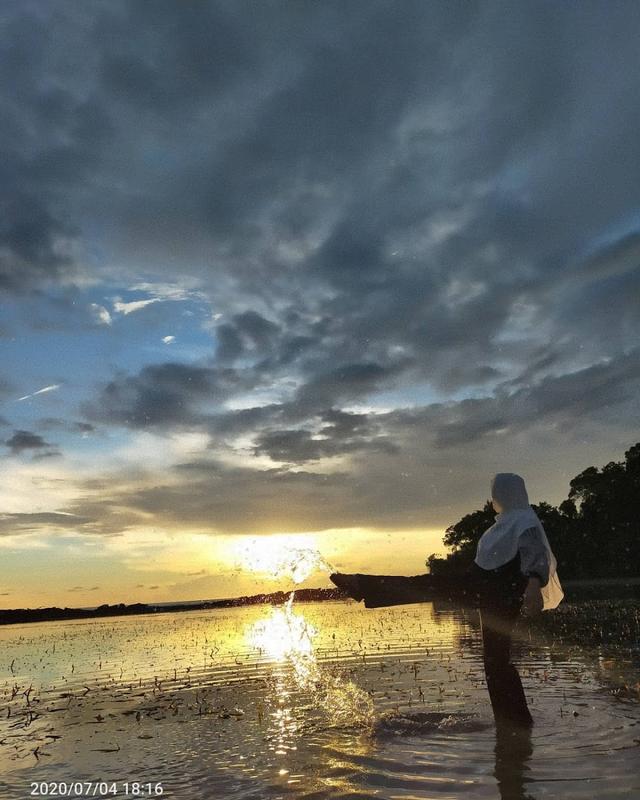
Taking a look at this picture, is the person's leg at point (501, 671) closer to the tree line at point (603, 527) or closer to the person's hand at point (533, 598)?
the person's hand at point (533, 598)

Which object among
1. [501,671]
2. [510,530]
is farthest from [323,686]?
[510,530]

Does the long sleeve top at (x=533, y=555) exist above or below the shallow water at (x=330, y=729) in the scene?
above

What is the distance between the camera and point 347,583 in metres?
8.36

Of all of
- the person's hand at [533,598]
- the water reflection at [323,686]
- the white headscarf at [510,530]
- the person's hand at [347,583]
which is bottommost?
the water reflection at [323,686]

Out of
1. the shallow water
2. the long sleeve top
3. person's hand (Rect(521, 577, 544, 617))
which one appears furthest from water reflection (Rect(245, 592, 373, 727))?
the long sleeve top

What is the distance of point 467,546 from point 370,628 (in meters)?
83.3

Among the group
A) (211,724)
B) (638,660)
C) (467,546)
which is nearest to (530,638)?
(638,660)

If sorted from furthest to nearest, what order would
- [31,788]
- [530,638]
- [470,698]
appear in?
[530,638] < [470,698] < [31,788]

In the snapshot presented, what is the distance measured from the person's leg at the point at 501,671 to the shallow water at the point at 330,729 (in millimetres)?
340

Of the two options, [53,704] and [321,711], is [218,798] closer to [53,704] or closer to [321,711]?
[321,711]

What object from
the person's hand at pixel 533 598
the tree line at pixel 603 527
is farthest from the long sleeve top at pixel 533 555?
the tree line at pixel 603 527

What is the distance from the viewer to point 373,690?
13516 millimetres

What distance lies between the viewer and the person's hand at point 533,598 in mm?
7809

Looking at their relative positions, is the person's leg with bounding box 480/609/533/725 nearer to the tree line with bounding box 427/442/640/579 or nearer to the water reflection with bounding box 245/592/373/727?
the water reflection with bounding box 245/592/373/727
